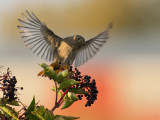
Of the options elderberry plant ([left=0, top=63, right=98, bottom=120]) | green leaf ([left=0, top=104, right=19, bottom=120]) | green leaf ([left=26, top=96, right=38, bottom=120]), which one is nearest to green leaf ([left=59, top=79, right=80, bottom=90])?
elderberry plant ([left=0, top=63, right=98, bottom=120])

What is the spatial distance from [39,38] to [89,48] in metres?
0.71

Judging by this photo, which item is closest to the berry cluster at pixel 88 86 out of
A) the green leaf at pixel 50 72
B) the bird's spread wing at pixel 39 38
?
the green leaf at pixel 50 72

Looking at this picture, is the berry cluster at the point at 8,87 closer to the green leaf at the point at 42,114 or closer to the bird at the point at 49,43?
the green leaf at the point at 42,114

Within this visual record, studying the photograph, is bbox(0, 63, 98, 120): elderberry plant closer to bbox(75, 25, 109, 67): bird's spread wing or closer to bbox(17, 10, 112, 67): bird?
bbox(17, 10, 112, 67): bird

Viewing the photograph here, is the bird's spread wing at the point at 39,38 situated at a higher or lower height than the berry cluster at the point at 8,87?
higher

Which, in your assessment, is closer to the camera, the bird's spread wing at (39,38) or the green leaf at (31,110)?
the green leaf at (31,110)

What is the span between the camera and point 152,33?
78.6 feet

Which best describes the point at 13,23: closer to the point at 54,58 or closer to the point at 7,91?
the point at 54,58

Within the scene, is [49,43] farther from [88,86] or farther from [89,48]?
[88,86]

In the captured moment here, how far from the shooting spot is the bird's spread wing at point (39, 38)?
3.22 m

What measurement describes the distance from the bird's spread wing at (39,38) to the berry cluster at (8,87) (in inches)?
52.9

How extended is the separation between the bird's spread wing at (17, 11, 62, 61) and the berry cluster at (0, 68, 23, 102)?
1.34 m

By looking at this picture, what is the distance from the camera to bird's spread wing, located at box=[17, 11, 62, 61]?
3.22 meters

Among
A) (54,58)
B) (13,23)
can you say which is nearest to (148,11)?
(13,23)
